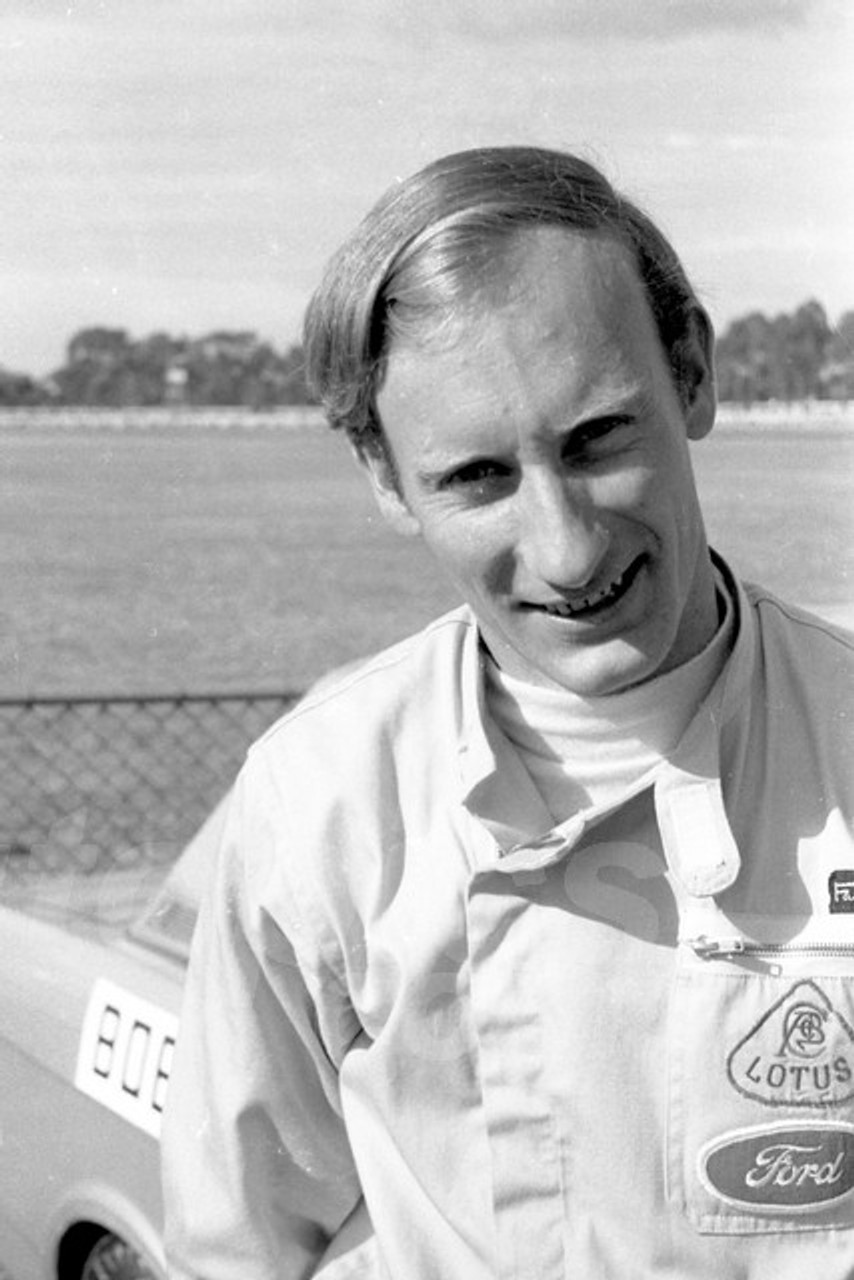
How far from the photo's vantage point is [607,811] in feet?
4.69

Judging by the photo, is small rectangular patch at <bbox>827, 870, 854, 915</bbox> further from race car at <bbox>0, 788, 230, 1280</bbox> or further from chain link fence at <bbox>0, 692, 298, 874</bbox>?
chain link fence at <bbox>0, 692, 298, 874</bbox>

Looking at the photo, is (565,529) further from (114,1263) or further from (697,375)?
(114,1263)

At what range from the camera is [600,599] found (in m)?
1.41

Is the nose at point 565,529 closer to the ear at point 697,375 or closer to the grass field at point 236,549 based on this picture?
the ear at point 697,375

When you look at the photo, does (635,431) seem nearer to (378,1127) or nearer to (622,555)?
(622,555)

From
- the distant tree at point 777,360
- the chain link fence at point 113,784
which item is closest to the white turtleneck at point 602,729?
the distant tree at point 777,360

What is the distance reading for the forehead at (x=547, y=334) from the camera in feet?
4.45

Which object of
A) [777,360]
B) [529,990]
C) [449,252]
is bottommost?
[529,990]

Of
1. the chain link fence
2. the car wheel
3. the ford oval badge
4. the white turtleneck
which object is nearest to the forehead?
the white turtleneck

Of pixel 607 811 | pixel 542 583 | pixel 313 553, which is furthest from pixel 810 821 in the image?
pixel 313 553

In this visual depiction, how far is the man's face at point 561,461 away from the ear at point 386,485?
5 cm

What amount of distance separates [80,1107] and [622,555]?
4.69 feet

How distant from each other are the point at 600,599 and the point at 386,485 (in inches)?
9.7

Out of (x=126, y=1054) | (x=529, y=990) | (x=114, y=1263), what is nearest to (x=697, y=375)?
(x=529, y=990)
